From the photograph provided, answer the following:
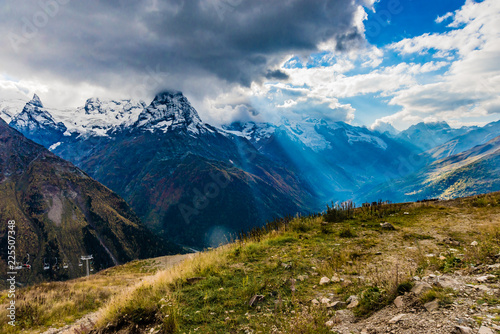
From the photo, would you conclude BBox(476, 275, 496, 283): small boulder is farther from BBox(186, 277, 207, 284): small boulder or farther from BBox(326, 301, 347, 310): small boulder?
BBox(186, 277, 207, 284): small boulder

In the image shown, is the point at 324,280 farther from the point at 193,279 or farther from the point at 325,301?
the point at 193,279

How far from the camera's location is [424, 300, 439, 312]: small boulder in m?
4.46

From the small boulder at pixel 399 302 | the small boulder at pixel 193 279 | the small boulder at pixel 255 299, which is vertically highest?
the small boulder at pixel 193 279

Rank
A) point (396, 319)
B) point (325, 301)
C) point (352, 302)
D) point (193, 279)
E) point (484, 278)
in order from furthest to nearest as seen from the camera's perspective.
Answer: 1. point (193, 279)
2. point (325, 301)
3. point (352, 302)
4. point (484, 278)
5. point (396, 319)

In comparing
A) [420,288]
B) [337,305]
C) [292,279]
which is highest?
[292,279]

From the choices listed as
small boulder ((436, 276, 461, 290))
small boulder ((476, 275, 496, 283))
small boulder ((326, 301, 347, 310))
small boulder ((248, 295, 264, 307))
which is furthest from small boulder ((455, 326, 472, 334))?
small boulder ((248, 295, 264, 307))

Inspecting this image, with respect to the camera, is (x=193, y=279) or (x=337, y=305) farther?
(x=193, y=279)

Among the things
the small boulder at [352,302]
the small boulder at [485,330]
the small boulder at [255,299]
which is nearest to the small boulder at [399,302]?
the small boulder at [352,302]

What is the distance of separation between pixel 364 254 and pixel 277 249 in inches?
155

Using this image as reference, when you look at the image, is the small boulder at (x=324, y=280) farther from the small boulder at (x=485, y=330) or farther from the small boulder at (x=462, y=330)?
the small boulder at (x=485, y=330)

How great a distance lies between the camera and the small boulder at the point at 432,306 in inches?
176


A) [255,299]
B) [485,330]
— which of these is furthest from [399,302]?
[255,299]

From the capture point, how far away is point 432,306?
4547 mm

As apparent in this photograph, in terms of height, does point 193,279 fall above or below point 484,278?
above
